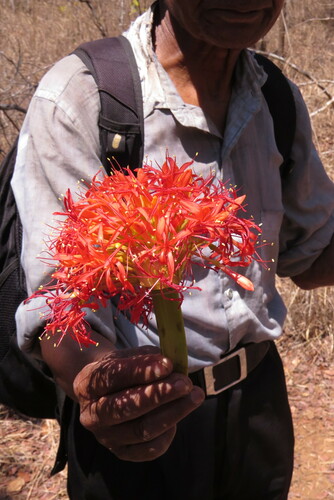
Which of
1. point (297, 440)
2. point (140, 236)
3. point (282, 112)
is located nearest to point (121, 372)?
point (140, 236)

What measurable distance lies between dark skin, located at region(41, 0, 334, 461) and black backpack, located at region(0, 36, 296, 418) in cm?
15

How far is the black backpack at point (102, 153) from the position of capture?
1.46m

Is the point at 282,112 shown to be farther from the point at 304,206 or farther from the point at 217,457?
the point at 217,457

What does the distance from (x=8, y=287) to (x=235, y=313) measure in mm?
565

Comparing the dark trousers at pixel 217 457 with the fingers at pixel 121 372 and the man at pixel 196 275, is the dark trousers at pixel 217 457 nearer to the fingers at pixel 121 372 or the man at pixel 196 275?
the man at pixel 196 275

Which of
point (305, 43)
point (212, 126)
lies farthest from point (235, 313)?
point (305, 43)

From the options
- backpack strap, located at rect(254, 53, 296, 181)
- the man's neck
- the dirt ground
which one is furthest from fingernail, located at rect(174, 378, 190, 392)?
the dirt ground

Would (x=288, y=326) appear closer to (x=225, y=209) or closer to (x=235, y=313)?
(x=235, y=313)

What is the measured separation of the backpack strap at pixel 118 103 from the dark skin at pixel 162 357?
0.54ft

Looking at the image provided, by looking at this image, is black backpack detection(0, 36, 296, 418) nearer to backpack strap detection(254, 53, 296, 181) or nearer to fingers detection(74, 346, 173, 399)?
backpack strap detection(254, 53, 296, 181)

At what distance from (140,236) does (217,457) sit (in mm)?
1081

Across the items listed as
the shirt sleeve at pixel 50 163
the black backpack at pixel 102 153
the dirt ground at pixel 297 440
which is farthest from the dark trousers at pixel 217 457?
the dirt ground at pixel 297 440

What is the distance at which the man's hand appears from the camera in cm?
106

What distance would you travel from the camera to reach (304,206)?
1916 millimetres
